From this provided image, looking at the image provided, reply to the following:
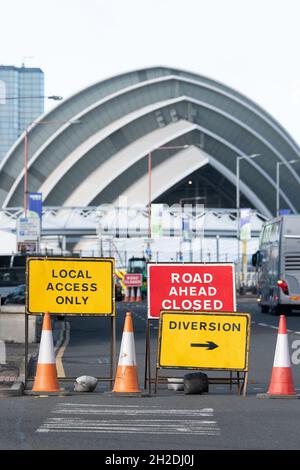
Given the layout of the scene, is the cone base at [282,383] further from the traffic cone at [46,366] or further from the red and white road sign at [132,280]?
the red and white road sign at [132,280]

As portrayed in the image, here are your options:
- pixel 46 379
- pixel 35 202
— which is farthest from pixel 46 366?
pixel 35 202

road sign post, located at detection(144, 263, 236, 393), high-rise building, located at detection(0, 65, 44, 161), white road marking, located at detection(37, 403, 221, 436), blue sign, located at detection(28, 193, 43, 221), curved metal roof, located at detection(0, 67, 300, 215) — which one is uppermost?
high-rise building, located at detection(0, 65, 44, 161)

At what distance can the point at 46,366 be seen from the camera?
16.6 meters

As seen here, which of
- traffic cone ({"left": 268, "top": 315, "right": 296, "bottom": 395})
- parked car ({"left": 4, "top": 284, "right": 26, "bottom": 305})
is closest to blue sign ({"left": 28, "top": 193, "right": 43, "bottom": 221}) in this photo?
parked car ({"left": 4, "top": 284, "right": 26, "bottom": 305})

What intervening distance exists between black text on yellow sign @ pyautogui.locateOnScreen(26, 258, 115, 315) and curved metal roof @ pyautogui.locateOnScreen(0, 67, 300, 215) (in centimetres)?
9152

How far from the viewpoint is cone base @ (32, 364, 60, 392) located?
54.3 ft

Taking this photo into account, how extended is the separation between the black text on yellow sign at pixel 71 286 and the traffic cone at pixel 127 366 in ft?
2.03

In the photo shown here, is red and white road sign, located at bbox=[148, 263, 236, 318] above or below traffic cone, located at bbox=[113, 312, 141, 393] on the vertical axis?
above

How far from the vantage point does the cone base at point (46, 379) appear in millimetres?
16547

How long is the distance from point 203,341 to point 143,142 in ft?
319

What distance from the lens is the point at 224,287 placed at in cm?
1747

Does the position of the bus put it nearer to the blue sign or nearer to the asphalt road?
the blue sign
